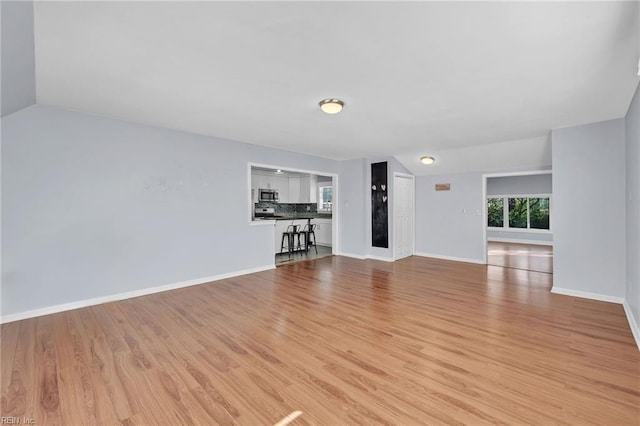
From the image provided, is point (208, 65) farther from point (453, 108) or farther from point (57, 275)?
point (57, 275)

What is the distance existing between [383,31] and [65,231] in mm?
4254

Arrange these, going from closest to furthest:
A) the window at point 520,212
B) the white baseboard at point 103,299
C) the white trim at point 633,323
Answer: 1. the white trim at point 633,323
2. the white baseboard at point 103,299
3. the window at point 520,212

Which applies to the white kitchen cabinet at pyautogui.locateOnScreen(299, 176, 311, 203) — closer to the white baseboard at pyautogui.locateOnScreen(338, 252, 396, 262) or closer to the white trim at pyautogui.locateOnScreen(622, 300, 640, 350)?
the white baseboard at pyautogui.locateOnScreen(338, 252, 396, 262)

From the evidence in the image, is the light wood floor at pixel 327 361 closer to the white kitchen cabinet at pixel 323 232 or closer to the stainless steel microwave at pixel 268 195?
the white kitchen cabinet at pixel 323 232

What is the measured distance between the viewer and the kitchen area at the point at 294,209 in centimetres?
750

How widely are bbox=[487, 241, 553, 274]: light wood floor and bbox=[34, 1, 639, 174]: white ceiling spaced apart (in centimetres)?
337

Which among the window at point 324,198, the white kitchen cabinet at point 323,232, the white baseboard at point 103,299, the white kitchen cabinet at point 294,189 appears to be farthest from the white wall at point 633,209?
the white kitchen cabinet at point 294,189

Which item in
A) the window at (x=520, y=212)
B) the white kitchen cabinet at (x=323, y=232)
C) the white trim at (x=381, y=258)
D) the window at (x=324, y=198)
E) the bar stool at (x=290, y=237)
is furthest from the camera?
the window at (x=324, y=198)

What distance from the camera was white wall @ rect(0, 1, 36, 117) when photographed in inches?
64.5

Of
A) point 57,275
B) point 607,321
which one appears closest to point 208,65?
point 57,275

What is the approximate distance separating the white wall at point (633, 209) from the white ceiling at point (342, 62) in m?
0.27

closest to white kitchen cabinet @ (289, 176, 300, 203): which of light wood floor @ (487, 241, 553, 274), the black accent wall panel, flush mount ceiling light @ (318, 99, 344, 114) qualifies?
the black accent wall panel

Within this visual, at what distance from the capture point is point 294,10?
5.60 ft

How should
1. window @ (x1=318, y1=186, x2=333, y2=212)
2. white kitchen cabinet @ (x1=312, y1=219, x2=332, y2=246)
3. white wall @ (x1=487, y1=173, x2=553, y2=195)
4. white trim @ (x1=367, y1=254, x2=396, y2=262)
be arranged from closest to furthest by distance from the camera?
white trim @ (x1=367, y1=254, x2=396, y2=262) → white kitchen cabinet @ (x1=312, y1=219, x2=332, y2=246) → white wall @ (x1=487, y1=173, x2=553, y2=195) → window @ (x1=318, y1=186, x2=333, y2=212)
